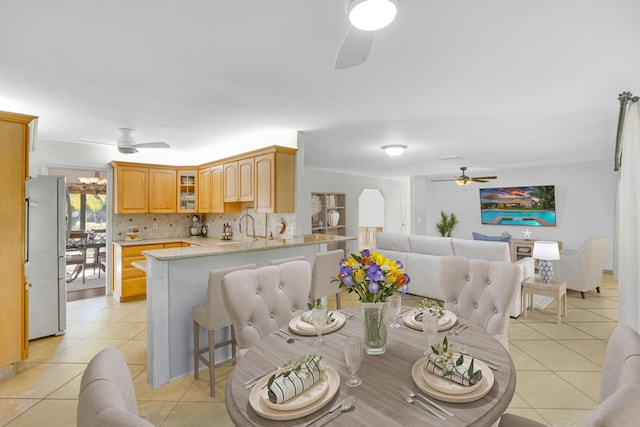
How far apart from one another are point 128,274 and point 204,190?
1715 mm

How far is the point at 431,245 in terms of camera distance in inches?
185

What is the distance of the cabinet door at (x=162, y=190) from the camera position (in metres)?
5.16

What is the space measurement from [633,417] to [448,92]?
2547 millimetres

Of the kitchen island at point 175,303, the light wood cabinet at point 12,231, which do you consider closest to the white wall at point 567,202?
the kitchen island at point 175,303

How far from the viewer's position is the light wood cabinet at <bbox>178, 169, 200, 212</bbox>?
5422 mm

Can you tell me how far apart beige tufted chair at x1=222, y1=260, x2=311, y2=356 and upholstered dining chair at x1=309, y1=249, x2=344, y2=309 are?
32.4 inches

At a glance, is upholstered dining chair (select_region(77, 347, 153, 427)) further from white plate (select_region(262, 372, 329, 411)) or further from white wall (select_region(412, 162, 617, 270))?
white wall (select_region(412, 162, 617, 270))

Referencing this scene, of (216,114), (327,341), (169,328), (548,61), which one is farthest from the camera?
(216,114)

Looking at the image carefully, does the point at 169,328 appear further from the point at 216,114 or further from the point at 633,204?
the point at 633,204

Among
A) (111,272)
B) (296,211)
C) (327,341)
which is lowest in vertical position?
(111,272)

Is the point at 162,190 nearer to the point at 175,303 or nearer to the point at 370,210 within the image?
the point at 175,303

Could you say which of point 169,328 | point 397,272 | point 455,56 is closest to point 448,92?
point 455,56

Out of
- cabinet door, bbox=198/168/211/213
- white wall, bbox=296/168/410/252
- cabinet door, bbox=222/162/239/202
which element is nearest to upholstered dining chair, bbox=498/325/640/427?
cabinet door, bbox=222/162/239/202

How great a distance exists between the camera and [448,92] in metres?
2.69
